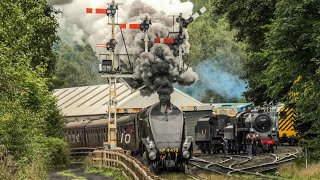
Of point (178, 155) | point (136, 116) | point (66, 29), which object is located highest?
point (66, 29)

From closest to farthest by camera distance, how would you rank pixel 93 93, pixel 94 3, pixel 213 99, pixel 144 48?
pixel 144 48 < pixel 94 3 < pixel 93 93 < pixel 213 99

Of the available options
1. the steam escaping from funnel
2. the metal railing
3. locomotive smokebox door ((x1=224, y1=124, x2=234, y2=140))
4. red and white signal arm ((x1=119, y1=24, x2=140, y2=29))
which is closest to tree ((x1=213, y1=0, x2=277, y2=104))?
the steam escaping from funnel

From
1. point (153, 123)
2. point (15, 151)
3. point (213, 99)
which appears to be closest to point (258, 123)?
point (153, 123)

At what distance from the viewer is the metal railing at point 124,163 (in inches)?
709

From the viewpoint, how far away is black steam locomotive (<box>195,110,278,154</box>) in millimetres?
41531

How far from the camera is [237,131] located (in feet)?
140

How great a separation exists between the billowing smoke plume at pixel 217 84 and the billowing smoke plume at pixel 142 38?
169ft

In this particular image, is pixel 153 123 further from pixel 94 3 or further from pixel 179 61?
pixel 94 3

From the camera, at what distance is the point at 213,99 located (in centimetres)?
9056

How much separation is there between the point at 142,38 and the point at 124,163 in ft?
35.4

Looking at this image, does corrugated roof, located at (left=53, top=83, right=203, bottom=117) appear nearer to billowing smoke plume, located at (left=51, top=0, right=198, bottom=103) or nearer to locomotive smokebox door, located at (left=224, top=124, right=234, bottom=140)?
locomotive smokebox door, located at (left=224, top=124, right=234, bottom=140)

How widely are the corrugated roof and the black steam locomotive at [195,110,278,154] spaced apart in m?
9.08

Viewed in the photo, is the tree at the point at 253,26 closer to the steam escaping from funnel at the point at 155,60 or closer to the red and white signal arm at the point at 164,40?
the steam escaping from funnel at the point at 155,60

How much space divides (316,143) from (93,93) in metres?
47.5
